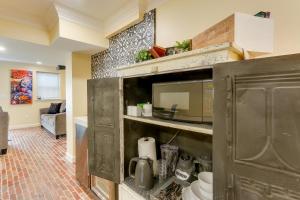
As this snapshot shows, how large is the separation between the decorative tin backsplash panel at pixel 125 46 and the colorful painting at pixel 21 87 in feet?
14.3

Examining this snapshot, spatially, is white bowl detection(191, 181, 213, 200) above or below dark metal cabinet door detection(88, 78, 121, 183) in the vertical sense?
below

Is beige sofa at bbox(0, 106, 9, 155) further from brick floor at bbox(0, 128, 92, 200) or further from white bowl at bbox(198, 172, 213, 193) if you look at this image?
white bowl at bbox(198, 172, 213, 193)

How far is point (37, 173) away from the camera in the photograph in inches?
107

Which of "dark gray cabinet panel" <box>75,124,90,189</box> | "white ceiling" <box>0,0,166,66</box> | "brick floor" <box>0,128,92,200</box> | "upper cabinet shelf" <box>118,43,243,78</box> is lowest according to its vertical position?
"brick floor" <box>0,128,92,200</box>

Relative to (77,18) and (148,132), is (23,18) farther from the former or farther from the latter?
(148,132)

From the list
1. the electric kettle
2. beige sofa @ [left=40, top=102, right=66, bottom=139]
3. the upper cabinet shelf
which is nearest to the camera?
the upper cabinet shelf

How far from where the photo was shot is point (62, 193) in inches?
86.8

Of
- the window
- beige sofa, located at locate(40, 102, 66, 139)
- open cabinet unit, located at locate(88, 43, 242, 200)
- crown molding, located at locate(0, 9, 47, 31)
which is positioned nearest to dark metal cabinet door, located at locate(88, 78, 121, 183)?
open cabinet unit, located at locate(88, 43, 242, 200)

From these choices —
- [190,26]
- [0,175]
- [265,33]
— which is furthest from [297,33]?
[0,175]

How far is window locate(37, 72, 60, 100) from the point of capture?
6398mm

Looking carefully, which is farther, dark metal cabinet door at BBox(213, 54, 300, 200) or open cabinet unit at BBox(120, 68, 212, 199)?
open cabinet unit at BBox(120, 68, 212, 199)

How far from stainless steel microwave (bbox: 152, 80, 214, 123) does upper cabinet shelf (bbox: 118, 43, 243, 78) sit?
0.14 metres

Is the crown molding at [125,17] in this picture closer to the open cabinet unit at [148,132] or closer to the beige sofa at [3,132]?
the open cabinet unit at [148,132]

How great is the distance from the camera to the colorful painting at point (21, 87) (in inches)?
227
